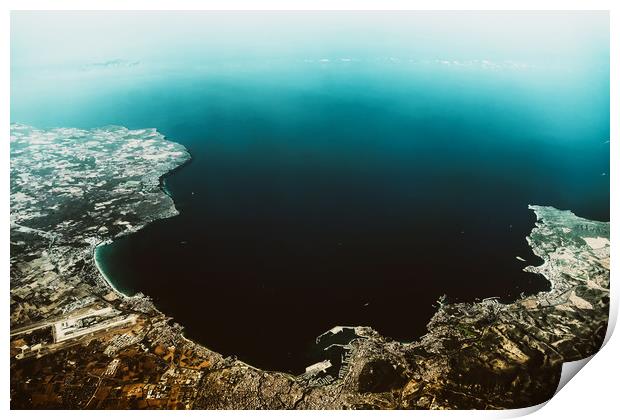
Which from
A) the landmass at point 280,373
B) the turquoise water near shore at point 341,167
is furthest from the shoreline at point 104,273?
the turquoise water near shore at point 341,167

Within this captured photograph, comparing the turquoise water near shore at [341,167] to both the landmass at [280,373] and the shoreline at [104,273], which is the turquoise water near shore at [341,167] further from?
the landmass at [280,373]

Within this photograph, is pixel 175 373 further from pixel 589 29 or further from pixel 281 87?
pixel 281 87

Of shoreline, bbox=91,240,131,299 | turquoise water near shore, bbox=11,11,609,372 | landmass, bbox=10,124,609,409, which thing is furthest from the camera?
shoreline, bbox=91,240,131,299

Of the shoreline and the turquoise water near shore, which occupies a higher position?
the turquoise water near shore

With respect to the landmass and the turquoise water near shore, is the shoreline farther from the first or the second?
the turquoise water near shore

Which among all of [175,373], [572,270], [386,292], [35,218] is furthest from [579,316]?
[35,218]

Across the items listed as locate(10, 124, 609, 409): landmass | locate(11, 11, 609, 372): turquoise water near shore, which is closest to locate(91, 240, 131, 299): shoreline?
locate(10, 124, 609, 409): landmass

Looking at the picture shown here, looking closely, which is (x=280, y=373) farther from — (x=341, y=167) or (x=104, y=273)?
(x=341, y=167)
